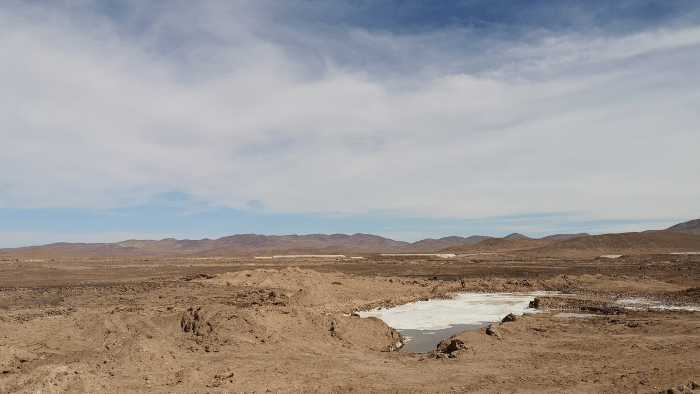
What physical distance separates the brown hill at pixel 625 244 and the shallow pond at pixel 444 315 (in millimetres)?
60883

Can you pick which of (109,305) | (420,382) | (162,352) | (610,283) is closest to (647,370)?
A: (420,382)

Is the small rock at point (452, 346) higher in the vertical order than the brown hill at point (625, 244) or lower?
lower

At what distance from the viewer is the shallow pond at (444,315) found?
44.0ft

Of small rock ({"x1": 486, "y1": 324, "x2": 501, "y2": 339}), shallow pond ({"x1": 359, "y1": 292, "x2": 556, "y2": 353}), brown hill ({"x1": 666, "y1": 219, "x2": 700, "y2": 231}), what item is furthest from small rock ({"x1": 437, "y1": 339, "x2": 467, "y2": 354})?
brown hill ({"x1": 666, "y1": 219, "x2": 700, "y2": 231})

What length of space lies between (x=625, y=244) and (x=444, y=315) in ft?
269

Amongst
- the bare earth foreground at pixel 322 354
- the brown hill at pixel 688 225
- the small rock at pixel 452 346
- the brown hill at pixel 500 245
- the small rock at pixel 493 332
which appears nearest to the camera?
the bare earth foreground at pixel 322 354

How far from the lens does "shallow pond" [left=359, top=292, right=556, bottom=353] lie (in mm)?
13404

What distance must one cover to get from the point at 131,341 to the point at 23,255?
278 ft

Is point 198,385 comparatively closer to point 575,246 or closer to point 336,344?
point 336,344

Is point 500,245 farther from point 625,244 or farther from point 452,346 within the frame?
point 452,346

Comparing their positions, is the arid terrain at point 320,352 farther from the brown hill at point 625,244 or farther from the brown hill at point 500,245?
the brown hill at point 500,245

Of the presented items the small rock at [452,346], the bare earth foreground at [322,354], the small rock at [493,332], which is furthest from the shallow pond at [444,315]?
the small rock at [493,332]

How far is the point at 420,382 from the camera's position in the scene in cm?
802

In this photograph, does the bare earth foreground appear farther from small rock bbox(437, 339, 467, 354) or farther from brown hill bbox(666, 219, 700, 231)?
brown hill bbox(666, 219, 700, 231)
